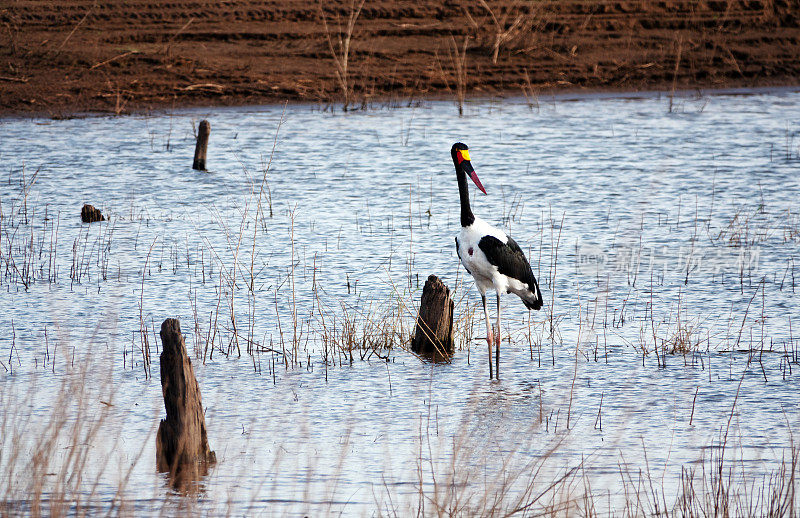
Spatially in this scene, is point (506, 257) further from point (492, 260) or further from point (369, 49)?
point (369, 49)

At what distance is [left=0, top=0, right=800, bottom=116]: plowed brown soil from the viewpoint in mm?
19625

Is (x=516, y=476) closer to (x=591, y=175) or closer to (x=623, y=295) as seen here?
(x=623, y=295)

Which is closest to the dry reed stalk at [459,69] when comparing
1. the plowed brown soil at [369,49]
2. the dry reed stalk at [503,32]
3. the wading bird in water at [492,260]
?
the plowed brown soil at [369,49]

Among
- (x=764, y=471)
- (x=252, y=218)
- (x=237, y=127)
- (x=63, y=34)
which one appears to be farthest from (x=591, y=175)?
(x=63, y=34)

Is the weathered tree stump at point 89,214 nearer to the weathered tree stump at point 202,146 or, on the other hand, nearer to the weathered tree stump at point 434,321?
the weathered tree stump at point 202,146

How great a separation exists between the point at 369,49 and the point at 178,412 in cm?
1613

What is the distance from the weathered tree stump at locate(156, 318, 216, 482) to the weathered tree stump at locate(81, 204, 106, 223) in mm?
6994

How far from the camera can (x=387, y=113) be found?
19344mm

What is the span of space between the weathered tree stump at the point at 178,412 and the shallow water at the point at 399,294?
17cm

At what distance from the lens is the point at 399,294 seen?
9.42 meters

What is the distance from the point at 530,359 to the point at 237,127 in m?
11.5

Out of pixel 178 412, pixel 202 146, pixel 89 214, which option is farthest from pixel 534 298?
pixel 202 146

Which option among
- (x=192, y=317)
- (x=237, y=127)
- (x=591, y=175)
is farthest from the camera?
Result: (x=237, y=127)

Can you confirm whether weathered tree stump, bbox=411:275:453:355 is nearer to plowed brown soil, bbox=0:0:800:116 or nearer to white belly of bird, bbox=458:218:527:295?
white belly of bird, bbox=458:218:527:295
